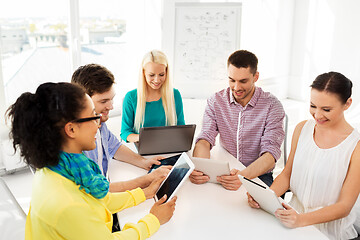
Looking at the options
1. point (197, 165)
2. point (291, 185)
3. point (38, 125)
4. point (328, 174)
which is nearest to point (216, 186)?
point (197, 165)

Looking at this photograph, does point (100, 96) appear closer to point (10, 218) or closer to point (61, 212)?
point (61, 212)

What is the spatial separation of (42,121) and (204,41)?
3194 mm

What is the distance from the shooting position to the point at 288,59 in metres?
5.59

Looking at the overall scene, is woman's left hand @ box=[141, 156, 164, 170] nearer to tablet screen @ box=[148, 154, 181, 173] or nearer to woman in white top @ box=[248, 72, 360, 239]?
tablet screen @ box=[148, 154, 181, 173]

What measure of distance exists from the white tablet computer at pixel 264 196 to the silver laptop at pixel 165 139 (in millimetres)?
655

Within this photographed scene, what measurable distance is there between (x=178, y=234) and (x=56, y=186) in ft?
1.74

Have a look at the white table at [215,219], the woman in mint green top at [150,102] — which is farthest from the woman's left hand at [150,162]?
the woman in mint green top at [150,102]

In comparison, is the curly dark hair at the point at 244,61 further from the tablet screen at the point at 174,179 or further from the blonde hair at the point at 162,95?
the tablet screen at the point at 174,179

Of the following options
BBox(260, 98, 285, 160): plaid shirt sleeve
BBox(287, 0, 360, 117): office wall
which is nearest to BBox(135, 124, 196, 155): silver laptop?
BBox(260, 98, 285, 160): plaid shirt sleeve

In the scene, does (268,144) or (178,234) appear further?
(268,144)

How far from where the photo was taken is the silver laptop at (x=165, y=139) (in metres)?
1.99

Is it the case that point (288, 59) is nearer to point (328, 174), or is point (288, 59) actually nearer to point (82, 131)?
point (328, 174)

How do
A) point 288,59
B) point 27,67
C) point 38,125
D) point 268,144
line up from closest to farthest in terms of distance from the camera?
point 38,125, point 268,144, point 27,67, point 288,59

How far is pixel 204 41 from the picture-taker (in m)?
4.03
